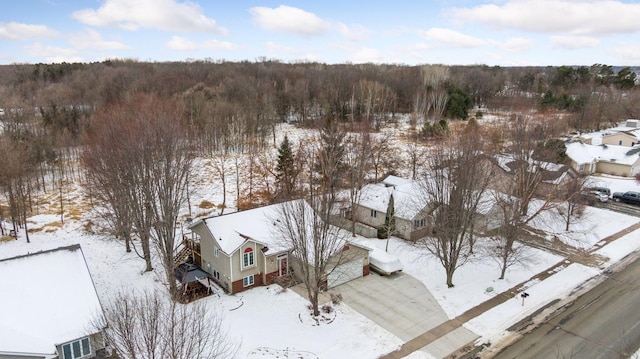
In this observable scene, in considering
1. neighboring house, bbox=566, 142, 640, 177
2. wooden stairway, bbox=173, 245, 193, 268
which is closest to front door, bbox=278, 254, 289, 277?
wooden stairway, bbox=173, 245, 193, 268

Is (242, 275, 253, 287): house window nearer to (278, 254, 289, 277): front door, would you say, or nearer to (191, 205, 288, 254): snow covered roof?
(278, 254, 289, 277): front door

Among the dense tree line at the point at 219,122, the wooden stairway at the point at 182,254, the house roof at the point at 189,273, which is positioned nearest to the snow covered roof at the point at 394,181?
the dense tree line at the point at 219,122

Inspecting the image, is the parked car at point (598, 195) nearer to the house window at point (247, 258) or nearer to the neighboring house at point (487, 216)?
the neighboring house at point (487, 216)

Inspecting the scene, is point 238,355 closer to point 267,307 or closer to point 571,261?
point 267,307

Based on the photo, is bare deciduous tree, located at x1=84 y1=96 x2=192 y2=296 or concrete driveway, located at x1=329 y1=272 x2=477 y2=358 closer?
concrete driveway, located at x1=329 y1=272 x2=477 y2=358

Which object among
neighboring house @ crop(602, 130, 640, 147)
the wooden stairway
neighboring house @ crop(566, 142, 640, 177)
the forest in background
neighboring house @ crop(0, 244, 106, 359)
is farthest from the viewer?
neighboring house @ crop(602, 130, 640, 147)

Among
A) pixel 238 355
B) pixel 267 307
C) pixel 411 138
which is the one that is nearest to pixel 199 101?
pixel 411 138

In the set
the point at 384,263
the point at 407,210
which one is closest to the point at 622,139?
the point at 407,210
